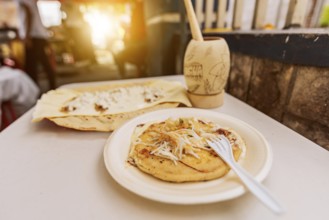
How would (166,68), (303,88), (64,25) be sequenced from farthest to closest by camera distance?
(64,25)
(166,68)
(303,88)

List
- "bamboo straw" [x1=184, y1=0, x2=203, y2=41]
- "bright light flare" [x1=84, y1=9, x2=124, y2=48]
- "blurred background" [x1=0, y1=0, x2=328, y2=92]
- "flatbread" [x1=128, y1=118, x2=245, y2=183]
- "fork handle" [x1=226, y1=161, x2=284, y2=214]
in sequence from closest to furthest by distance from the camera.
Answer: "fork handle" [x1=226, y1=161, x2=284, y2=214] < "flatbread" [x1=128, y1=118, x2=245, y2=183] < "bamboo straw" [x1=184, y1=0, x2=203, y2=41] < "blurred background" [x1=0, y1=0, x2=328, y2=92] < "bright light flare" [x1=84, y1=9, x2=124, y2=48]

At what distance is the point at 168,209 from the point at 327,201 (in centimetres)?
34

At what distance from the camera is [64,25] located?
7.75 meters

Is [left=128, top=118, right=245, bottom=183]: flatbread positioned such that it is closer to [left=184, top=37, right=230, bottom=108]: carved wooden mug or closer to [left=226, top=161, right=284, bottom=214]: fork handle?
[left=226, top=161, right=284, bottom=214]: fork handle

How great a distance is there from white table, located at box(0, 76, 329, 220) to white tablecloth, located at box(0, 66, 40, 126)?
2.10 metres

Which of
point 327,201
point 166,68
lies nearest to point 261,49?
point 327,201

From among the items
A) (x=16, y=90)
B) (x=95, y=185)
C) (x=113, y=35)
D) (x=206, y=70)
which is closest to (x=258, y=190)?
(x=95, y=185)

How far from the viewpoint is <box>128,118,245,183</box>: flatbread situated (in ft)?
1.48

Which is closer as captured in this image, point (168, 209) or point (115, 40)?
point (168, 209)

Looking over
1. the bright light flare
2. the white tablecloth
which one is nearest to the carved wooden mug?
the white tablecloth

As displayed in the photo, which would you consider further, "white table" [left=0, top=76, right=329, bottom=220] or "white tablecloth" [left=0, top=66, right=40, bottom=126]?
"white tablecloth" [left=0, top=66, right=40, bottom=126]

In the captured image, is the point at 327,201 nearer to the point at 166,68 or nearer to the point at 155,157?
the point at 155,157

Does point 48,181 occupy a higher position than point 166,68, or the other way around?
point 48,181

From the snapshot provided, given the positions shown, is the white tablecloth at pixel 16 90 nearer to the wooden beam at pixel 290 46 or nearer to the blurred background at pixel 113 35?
the blurred background at pixel 113 35
